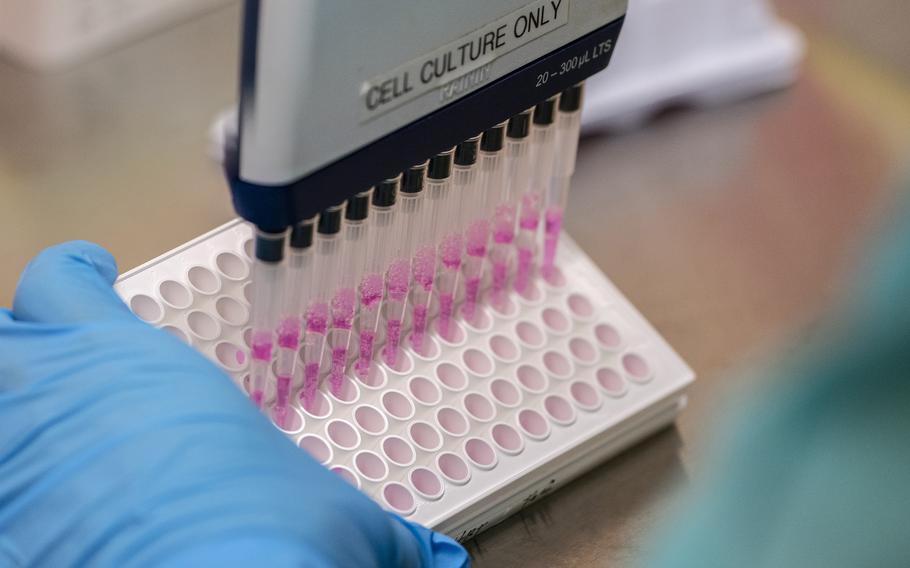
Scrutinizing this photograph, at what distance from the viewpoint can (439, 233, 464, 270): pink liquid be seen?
3.95 ft

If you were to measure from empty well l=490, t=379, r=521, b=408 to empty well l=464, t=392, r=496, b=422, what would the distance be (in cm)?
1

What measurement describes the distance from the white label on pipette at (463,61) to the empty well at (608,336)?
0.39m

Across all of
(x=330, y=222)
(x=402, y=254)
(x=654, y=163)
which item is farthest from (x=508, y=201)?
(x=654, y=163)

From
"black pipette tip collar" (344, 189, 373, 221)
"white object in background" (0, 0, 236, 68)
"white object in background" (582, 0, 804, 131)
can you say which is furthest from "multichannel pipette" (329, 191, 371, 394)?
"white object in background" (0, 0, 236, 68)

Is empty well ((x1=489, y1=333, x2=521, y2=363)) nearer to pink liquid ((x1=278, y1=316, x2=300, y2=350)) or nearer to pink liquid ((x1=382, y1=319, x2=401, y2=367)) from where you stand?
pink liquid ((x1=382, y1=319, x2=401, y2=367))

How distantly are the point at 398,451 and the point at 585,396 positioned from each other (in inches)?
8.6

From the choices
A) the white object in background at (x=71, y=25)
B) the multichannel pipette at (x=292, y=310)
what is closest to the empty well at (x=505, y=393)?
the multichannel pipette at (x=292, y=310)

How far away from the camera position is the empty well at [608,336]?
4.37 feet

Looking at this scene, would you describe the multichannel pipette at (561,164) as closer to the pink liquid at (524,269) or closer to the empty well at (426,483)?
the pink liquid at (524,269)

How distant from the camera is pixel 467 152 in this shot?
3.75 feet

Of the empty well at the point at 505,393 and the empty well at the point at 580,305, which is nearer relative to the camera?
the empty well at the point at 505,393

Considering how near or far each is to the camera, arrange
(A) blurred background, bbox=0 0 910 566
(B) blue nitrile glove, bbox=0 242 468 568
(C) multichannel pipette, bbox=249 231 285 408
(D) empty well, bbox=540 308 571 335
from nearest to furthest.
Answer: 1. (B) blue nitrile glove, bbox=0 242 468 568
2. (C) multichannel pipette, bbox=249 231 285 408
3. (D) empty well, bbox=540 308 571 335
4. (A) blurred background, bbox=0 0 910 566

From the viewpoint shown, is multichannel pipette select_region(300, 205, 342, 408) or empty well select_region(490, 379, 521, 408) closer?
multichannel pipette select_region(300, 205, 342, 408)

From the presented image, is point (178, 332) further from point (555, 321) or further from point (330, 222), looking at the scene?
point (555, 321)
